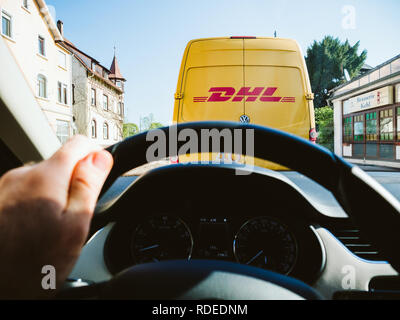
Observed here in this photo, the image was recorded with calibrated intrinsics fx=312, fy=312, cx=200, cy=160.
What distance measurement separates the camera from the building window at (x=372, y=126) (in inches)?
637

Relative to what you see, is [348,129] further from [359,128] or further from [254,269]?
[254,269]

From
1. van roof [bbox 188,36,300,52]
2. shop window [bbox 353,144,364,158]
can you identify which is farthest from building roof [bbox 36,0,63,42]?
shop window [bbox 353,144,364,158]

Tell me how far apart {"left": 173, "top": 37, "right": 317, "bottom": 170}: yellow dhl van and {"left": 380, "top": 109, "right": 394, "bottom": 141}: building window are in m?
13.3

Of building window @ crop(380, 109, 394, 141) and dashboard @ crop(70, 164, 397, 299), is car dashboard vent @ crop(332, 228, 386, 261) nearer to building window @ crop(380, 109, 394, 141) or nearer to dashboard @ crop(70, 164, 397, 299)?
dashboard @ crop(70, 164, 397, 299)

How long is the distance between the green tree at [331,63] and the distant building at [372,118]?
17.6m

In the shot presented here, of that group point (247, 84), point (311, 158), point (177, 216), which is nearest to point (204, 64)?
point (247, 84)

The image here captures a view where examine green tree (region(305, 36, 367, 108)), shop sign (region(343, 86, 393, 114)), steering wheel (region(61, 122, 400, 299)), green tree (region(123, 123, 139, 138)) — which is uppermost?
green tree (region(305, 36, 367, 108))

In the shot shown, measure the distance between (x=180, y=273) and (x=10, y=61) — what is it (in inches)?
48.7

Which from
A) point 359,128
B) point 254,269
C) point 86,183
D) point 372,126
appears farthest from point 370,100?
point 86,183

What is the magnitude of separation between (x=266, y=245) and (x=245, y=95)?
269cm

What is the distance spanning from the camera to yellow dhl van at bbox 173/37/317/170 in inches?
152

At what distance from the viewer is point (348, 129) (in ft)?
62.8

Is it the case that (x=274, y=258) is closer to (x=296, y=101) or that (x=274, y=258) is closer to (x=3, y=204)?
(x=3, y=204)

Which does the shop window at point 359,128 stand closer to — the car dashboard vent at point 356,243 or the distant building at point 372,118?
the distant building at point 372,118
